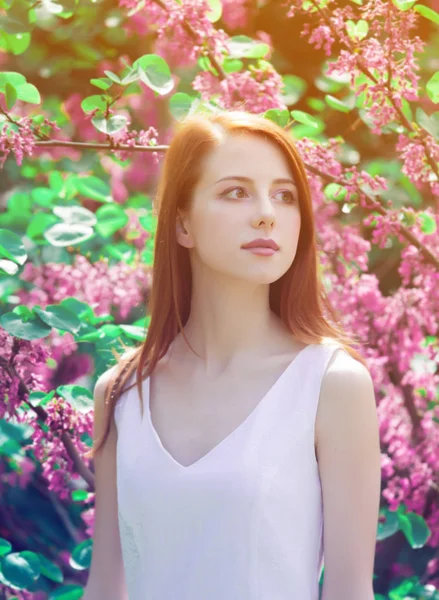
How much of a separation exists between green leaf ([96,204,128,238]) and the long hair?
423 mm

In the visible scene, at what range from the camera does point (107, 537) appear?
1611mm

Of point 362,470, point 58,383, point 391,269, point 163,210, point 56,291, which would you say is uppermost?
point 163,210

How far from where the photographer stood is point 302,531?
137 cm

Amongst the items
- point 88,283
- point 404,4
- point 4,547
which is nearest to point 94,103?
point 88,283

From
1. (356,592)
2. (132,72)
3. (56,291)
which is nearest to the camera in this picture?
(356,592)

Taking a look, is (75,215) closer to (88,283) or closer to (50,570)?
(88,283)

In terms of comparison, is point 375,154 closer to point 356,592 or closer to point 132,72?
point 132,72

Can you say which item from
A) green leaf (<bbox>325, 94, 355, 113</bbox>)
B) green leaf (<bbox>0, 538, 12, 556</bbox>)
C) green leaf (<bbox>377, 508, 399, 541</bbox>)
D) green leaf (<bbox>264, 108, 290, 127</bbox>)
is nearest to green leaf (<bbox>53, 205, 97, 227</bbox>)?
green leaf (<bbox>264, 108, 290, 127</bbox>)

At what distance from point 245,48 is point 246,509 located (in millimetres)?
1085

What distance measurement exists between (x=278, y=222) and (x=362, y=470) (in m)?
0.41

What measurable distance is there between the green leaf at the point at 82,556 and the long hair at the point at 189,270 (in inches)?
18.7

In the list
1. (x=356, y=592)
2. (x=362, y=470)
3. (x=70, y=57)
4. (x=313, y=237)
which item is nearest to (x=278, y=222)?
(x=313, y=237)

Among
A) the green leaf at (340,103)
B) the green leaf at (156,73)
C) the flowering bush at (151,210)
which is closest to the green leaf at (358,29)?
the flowering bush at (151,210)

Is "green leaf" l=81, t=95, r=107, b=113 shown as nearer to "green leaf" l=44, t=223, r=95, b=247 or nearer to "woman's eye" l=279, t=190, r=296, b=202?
"green leaf" l=44, t=223, r=95, b=247
